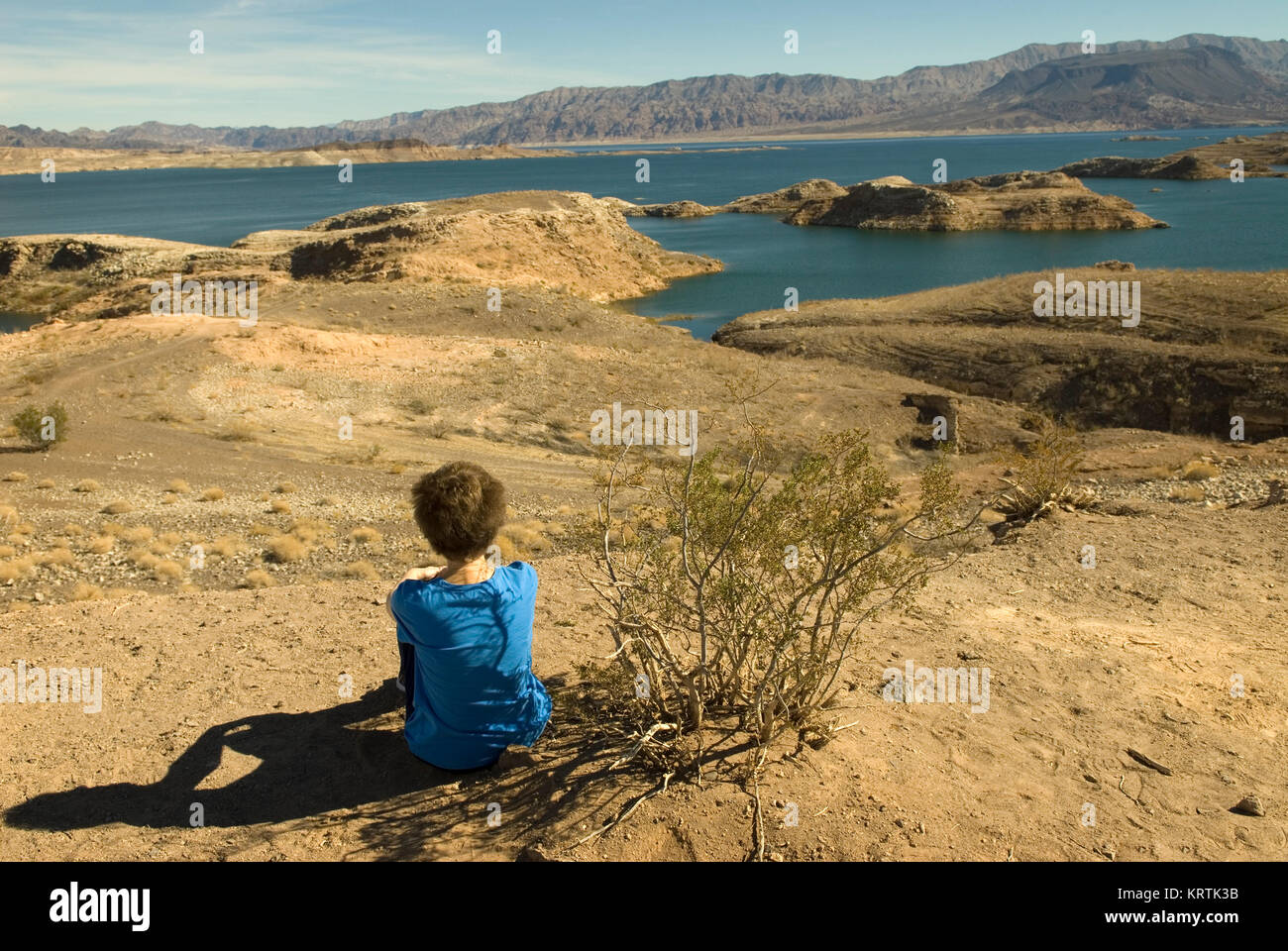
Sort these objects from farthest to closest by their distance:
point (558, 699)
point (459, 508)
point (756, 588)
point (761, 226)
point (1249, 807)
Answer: point (761, 226)
point (558, 699)
point (756, 588)
point (1249, 807)
point (459, 508)

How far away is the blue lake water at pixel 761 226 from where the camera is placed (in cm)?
4647

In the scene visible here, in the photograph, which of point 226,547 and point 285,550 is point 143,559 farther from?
point 285,550

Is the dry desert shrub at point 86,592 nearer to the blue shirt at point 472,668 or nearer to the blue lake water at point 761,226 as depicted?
the blue shirt at point 472,668

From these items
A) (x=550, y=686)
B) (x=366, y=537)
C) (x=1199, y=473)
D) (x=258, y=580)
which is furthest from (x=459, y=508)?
(x=1199, y=473)

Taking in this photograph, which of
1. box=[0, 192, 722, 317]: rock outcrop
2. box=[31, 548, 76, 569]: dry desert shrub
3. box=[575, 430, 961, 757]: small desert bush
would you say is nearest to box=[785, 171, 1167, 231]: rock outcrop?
box=[0, 192, 722, 317]: rock outcrop

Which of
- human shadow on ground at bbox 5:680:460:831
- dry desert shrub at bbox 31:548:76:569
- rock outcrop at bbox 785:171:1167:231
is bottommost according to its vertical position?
dry desert shrub at bbox 31:548:76:569

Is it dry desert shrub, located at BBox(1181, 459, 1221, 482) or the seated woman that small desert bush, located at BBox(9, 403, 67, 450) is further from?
dry desert shrub, located at BBox(1181, 459, 1221, 482)

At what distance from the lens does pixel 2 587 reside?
32.2 feet

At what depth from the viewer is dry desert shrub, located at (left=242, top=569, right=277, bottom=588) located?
10.3 m

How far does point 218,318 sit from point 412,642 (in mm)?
25346

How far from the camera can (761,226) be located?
76.9 m

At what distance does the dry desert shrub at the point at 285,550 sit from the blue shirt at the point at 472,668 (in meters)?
7.37

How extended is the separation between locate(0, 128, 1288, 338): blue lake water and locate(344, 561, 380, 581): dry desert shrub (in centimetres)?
2676

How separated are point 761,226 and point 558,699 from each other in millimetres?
75549
